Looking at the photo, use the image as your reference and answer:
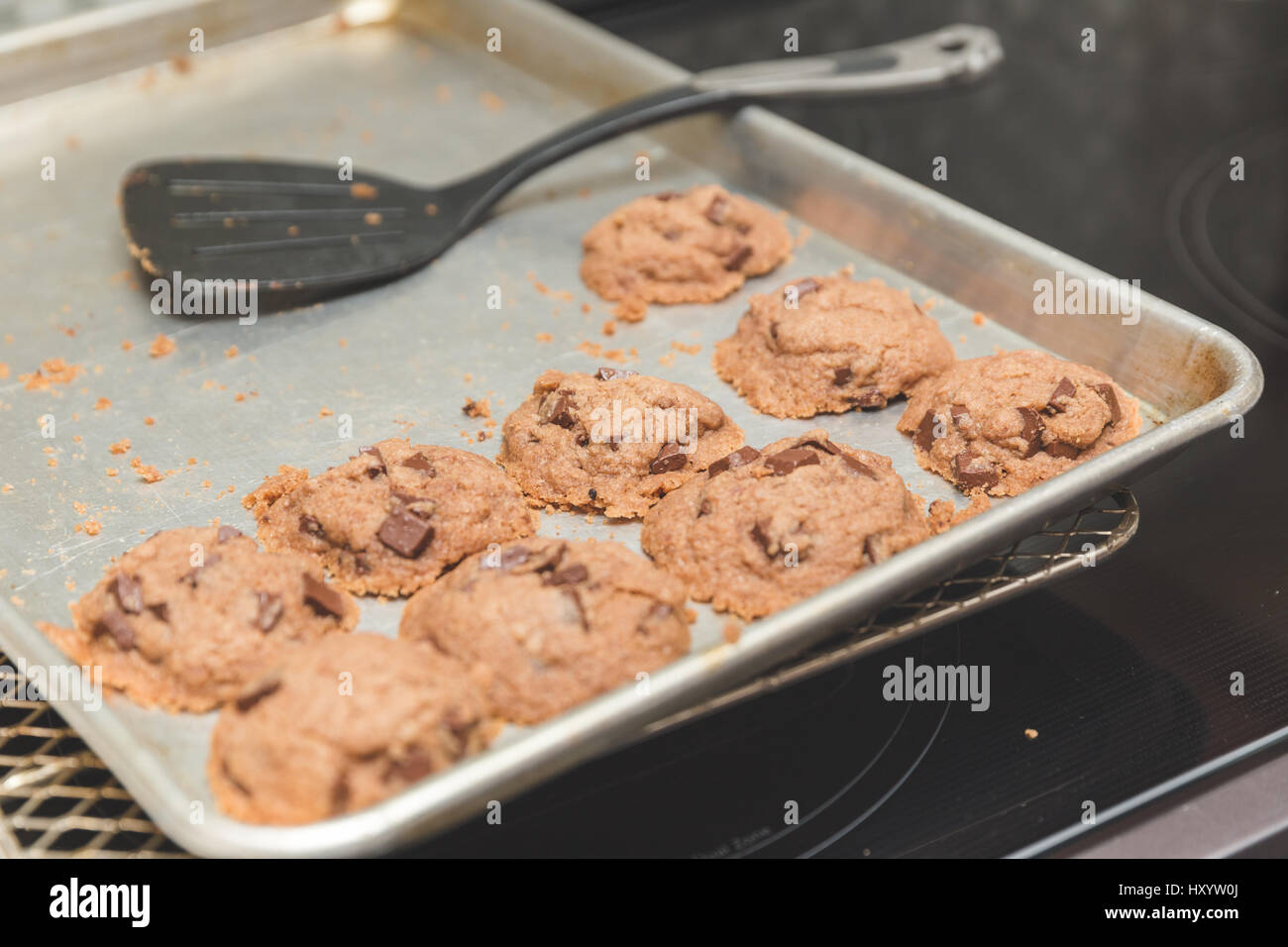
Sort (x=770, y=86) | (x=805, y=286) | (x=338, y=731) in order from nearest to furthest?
(x=338, y=731) → (x=805, y=286) → (x=770, y=86)

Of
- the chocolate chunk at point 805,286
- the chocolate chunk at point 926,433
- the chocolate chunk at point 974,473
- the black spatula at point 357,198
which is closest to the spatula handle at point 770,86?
the black spatula at point 357,198

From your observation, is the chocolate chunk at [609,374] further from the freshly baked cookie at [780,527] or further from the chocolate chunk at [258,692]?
the chocolate chunk at [258,692]

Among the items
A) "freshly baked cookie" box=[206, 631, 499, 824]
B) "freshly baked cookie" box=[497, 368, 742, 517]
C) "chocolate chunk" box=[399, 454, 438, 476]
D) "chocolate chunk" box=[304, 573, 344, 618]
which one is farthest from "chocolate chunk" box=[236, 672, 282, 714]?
"freshly baked cookie" box=[497, 368, 742, 517]

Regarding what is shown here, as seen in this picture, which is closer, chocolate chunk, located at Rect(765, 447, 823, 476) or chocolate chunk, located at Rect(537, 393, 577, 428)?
chocolate chunk, located at Rect(765, 447, 823, 476)

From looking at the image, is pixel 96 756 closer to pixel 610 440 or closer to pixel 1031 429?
pixel 610 440

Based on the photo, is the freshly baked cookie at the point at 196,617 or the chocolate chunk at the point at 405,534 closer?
the freshly baked cookie at the point at 196,617

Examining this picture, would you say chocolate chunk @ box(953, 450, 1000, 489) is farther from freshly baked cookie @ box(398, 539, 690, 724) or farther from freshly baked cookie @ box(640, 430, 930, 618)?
freshly baked cookie @ box(398, 539, 690, 724)

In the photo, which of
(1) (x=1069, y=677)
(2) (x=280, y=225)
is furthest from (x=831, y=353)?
(2) (x=280, y=225)
